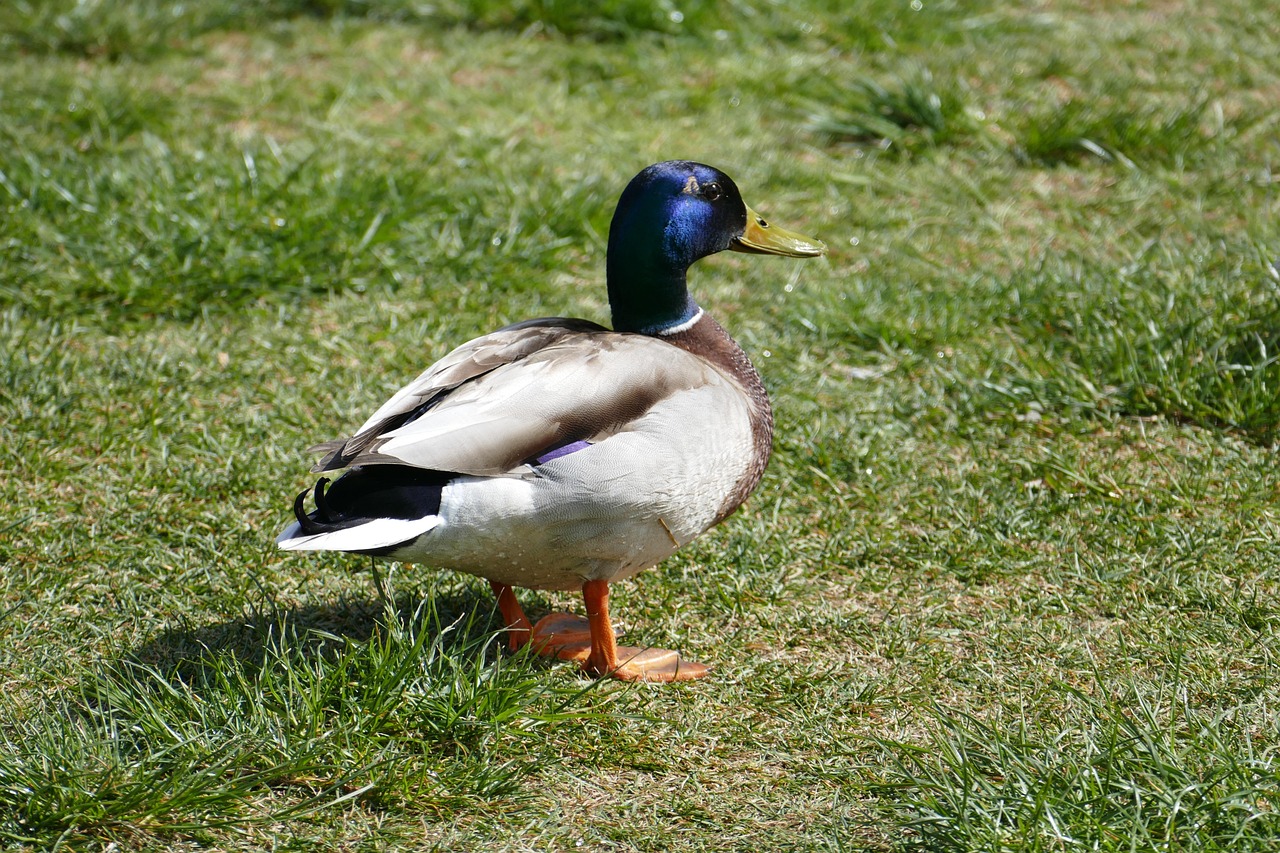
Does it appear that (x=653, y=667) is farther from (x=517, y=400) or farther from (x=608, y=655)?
(x=517, y=400)

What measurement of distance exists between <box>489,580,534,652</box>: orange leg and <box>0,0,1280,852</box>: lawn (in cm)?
7

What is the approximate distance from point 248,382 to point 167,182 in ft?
3.73

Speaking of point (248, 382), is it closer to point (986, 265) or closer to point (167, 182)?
point (167, 182)

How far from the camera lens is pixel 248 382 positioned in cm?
418

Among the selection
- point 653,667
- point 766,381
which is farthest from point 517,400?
point 766,381

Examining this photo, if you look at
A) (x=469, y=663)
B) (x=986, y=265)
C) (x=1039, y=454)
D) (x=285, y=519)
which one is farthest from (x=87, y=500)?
(x=986, y=265)

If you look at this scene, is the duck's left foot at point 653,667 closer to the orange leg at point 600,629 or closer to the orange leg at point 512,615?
the orange leg at point 600,629

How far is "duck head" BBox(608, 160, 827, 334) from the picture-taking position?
3156 millimetres

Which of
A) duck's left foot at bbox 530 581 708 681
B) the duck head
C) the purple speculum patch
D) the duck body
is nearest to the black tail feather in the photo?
the duck body

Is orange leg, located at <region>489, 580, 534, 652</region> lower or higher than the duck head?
lower

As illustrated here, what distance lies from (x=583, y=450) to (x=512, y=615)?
0.57 metres

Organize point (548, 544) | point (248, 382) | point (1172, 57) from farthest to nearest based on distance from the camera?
point (1172, 57) → point (248, 382) → point (548, 544)

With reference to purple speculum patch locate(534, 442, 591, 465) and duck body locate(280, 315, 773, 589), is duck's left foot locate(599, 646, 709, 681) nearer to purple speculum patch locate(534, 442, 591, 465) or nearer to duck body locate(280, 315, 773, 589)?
duck body locate(280, 315, 773, 589)

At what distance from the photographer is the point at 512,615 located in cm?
311
